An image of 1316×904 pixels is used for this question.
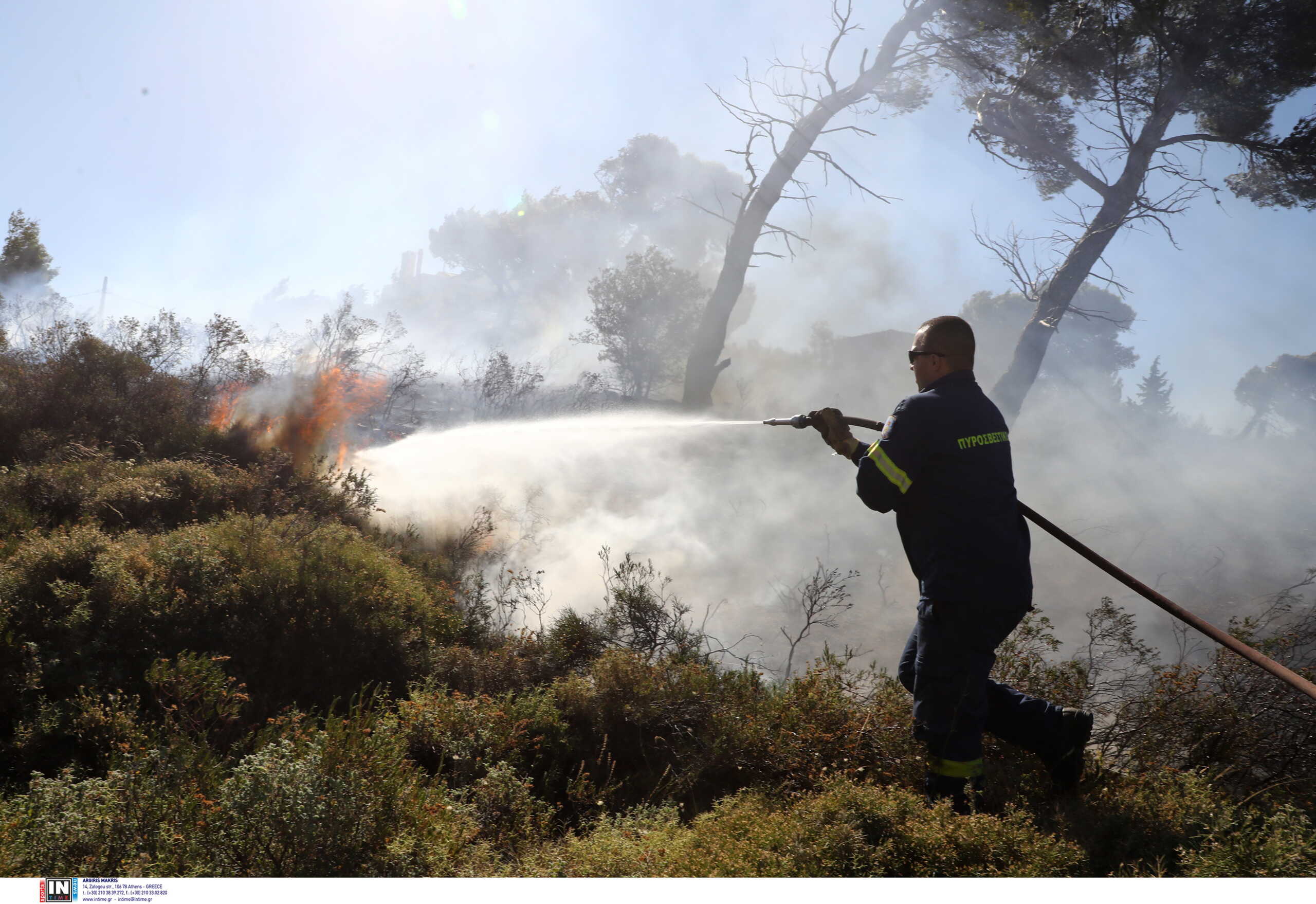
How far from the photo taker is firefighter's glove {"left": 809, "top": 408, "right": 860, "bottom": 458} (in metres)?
3.64

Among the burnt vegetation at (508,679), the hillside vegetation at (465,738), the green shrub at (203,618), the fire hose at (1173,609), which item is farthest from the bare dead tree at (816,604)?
the fire hose at (1173,609)

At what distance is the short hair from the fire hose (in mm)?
606

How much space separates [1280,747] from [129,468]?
32.1 feet

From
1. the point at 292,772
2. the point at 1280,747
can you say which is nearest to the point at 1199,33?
the point at 1280,747

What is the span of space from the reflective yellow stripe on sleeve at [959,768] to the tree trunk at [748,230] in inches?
454

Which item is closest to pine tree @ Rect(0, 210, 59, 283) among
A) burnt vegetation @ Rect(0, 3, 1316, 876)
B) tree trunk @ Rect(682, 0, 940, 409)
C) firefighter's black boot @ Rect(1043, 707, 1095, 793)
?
burnt vegetation @ Rect(0, 3, 1316, 876)

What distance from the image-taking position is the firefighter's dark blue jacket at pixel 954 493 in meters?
3.16

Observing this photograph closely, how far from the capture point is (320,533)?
6531mm

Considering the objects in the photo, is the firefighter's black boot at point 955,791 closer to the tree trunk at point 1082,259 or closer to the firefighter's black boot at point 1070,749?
the firefighter's black boot at point 1070,749

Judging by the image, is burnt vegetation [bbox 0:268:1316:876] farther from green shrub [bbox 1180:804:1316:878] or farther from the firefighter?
the firefighter

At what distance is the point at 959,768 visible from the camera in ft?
10.2

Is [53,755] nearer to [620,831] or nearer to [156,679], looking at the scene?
[156,679]

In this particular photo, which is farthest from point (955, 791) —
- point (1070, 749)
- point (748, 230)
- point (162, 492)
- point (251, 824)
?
point (748, 230)

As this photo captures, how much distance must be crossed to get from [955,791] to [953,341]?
210cm
